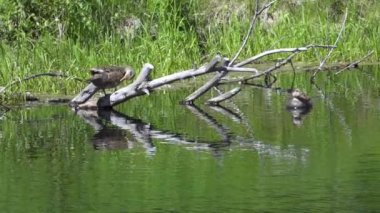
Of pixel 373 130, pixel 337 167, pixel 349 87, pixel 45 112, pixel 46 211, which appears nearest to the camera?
pixel 46 211

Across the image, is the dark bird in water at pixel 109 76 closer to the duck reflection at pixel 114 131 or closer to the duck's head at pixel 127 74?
the duck's head at pixel 127 74

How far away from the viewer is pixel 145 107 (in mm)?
13172

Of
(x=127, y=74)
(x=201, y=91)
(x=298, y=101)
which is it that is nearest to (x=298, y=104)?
(x=298, y=101)

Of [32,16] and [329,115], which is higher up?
[32,16]

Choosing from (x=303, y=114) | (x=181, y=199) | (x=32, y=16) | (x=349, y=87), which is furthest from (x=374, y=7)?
(x=181, y=199)

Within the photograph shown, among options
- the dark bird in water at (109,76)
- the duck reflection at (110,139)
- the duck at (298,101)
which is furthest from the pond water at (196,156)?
the dark bird in water at (109,76)

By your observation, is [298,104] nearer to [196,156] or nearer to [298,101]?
[298,101]

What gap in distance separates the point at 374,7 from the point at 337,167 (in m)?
10.4

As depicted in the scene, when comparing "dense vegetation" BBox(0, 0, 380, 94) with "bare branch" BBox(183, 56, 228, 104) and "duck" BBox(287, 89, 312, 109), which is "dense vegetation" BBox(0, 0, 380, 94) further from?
"duck" BBox(287, 89, 312, 109)

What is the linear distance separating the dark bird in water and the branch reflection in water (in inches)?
12.5

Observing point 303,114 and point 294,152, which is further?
point 303,114

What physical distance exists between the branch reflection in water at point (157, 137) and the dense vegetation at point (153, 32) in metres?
1.90

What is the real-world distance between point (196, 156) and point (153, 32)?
7182 millimetres

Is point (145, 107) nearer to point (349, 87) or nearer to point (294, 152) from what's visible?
point (349, 87)
